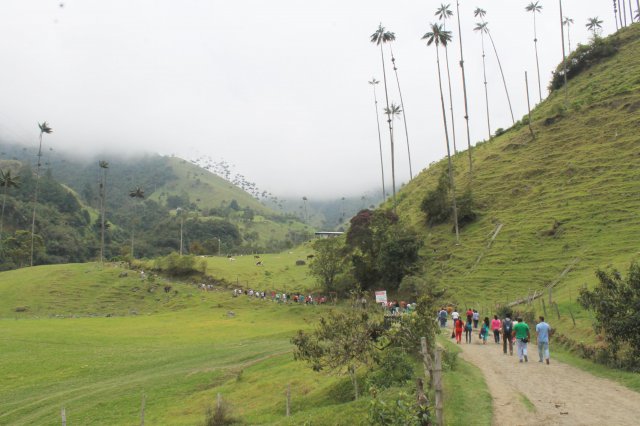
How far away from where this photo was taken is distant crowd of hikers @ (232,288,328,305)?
64.4 m

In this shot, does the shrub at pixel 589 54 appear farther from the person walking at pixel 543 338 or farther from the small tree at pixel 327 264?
the person walking at pixel 543 338

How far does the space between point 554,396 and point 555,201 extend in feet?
171

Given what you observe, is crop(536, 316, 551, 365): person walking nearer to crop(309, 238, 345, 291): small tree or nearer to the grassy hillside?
the grassy hillside

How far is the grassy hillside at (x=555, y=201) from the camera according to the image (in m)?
48.2

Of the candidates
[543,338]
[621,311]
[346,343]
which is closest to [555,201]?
[543,338]

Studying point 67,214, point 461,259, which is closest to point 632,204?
point 461,259

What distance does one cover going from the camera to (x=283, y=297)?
225ft

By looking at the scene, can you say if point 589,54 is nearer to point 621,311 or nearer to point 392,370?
point 621,311

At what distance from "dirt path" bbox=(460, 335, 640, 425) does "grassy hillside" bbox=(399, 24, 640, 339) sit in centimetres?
725

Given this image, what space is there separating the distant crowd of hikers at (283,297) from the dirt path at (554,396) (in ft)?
142

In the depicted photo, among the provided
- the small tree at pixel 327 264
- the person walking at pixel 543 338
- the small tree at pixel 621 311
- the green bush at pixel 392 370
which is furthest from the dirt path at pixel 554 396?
the small tree at pixel 327 264

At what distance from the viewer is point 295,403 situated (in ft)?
65.4

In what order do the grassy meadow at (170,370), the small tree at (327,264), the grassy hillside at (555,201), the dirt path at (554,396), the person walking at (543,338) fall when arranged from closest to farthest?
the dirt path at (554,396)
the grassy meadow at (170,370)
the person walking at (543,338)
the grassy hillside at (555,201)
the small tree at (327,264)

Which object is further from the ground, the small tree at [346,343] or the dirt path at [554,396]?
the small tree at [346,343]
